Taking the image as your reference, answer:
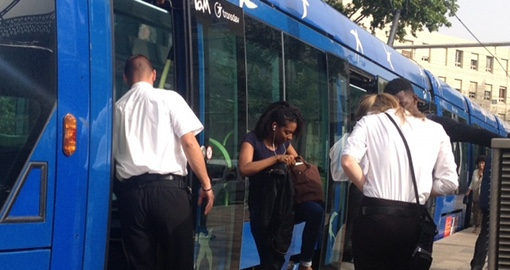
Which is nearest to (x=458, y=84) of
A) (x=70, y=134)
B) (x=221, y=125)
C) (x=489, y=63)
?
(x=489, y=63)

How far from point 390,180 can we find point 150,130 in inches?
54.6

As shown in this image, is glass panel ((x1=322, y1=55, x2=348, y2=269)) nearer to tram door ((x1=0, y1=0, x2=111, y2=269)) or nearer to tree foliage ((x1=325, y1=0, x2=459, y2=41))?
tram door ((x1=0, y1=0, x2=111, y2=269))

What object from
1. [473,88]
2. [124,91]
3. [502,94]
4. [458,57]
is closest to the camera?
[124,91]

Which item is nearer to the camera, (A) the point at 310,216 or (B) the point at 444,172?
(B) the point at 444,172

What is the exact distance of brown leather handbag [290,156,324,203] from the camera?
635cm

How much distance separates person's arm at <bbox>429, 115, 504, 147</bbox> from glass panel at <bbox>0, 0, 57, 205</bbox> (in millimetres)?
2324

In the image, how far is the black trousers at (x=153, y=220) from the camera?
454cm

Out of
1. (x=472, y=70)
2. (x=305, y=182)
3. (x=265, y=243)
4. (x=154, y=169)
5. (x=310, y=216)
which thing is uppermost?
(x=472, y=70)

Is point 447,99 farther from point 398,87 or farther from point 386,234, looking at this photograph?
point 386,234


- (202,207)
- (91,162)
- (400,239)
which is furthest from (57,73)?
(400,239)

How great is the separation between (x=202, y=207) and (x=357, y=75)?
4497 mm

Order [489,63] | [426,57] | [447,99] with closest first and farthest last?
[447,99] → [426,57] → [489,63]

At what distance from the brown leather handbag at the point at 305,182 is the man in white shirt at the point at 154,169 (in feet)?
5.65

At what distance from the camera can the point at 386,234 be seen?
445 centimetres
